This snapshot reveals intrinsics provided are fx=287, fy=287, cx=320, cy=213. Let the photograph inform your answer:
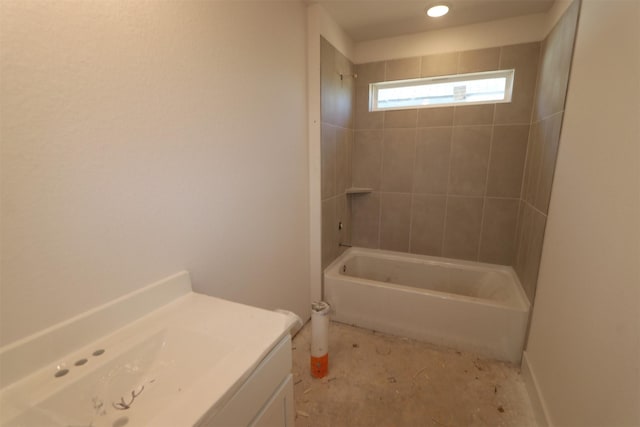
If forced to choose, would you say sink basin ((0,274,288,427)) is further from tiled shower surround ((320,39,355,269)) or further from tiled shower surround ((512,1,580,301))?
tiled shower surround ((512,1,580,301))

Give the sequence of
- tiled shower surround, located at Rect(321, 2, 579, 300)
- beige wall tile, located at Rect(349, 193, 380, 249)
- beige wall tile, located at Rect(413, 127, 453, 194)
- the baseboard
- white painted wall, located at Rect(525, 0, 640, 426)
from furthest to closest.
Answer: beige wall tile, located at Rect(349, 193, 380, 249) → beige wall tile, located at Rect(413, 127, 453, 194) → tiled shower surround, located at Rect(321, 2, 579, 300) → the baseboard → white painted wall, located at Rect(525, 0, 640, 426)

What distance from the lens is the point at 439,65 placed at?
2371 millimetres

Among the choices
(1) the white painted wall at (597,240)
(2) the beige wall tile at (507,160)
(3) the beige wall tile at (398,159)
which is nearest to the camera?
(1) the white painted wall at (597,240)

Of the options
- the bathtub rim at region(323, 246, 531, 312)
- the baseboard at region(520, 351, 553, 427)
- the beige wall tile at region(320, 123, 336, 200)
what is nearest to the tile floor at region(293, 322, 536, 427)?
the baseboard at region(520, 351, 553, 427)

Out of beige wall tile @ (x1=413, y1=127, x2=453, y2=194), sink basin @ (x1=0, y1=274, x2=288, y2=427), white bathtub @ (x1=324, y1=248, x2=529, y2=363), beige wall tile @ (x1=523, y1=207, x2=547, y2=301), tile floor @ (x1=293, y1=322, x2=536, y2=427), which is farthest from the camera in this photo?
beige wall tile @ (x1=413, y1=127, x2=453, y2=194)

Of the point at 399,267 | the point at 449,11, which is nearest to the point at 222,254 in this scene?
the point at 399,267

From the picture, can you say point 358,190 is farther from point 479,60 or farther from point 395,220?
point 479,60

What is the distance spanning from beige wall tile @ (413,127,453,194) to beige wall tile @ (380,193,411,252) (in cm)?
20

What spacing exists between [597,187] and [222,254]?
157 cm

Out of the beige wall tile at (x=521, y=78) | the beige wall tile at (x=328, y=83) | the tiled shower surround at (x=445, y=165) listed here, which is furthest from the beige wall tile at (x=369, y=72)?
the beige wall tile at (x=521, y=78)

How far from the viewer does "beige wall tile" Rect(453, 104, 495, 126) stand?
2.32m

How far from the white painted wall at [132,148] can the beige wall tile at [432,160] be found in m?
1.43

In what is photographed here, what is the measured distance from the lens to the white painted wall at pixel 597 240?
34.0 inches

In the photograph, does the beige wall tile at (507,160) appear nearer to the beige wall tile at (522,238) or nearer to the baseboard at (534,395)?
the beige wall tile at (522,238)
